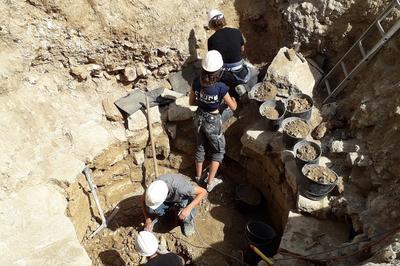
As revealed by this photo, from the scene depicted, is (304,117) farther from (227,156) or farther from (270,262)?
(270,262)

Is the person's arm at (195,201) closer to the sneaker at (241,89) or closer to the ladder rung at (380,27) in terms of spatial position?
the sneaker at (241,89)

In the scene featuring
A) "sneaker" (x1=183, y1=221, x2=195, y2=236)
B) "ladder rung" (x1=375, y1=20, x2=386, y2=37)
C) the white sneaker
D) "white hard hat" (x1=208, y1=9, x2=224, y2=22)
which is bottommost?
"sneaker" (x1=183, y1=221, x2=195, y2=236)

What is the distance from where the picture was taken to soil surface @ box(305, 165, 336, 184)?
5.60 metres

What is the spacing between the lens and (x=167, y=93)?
24.8 ft

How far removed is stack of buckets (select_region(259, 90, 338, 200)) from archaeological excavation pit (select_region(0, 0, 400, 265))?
2 cm

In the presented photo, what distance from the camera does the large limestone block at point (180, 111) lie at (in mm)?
7301

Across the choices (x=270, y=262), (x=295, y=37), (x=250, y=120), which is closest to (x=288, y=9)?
(x=295, y=37)

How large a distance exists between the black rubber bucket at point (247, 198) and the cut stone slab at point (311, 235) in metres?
1.30

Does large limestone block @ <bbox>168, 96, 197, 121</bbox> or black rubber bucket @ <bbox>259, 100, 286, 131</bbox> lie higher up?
black rubber bucket @ <bbox>259, 100, 286, 131</bbox>

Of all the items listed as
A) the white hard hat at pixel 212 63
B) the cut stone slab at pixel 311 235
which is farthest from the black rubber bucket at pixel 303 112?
the cut stone slab at pixel 311 235

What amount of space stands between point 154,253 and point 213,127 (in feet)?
7.03

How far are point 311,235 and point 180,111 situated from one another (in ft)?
10.4

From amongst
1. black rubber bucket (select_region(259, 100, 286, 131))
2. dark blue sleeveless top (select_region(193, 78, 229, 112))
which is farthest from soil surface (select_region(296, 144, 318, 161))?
dark blue sleeveless top (select_region(193, 78, 229, 112))

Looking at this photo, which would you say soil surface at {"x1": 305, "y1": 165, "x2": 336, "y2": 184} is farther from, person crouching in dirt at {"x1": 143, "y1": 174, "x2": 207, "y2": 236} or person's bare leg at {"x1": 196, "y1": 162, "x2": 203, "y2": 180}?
person's bare leg at {"x1": 196, "y1": 162, "x2": 203, "y2": 180}
